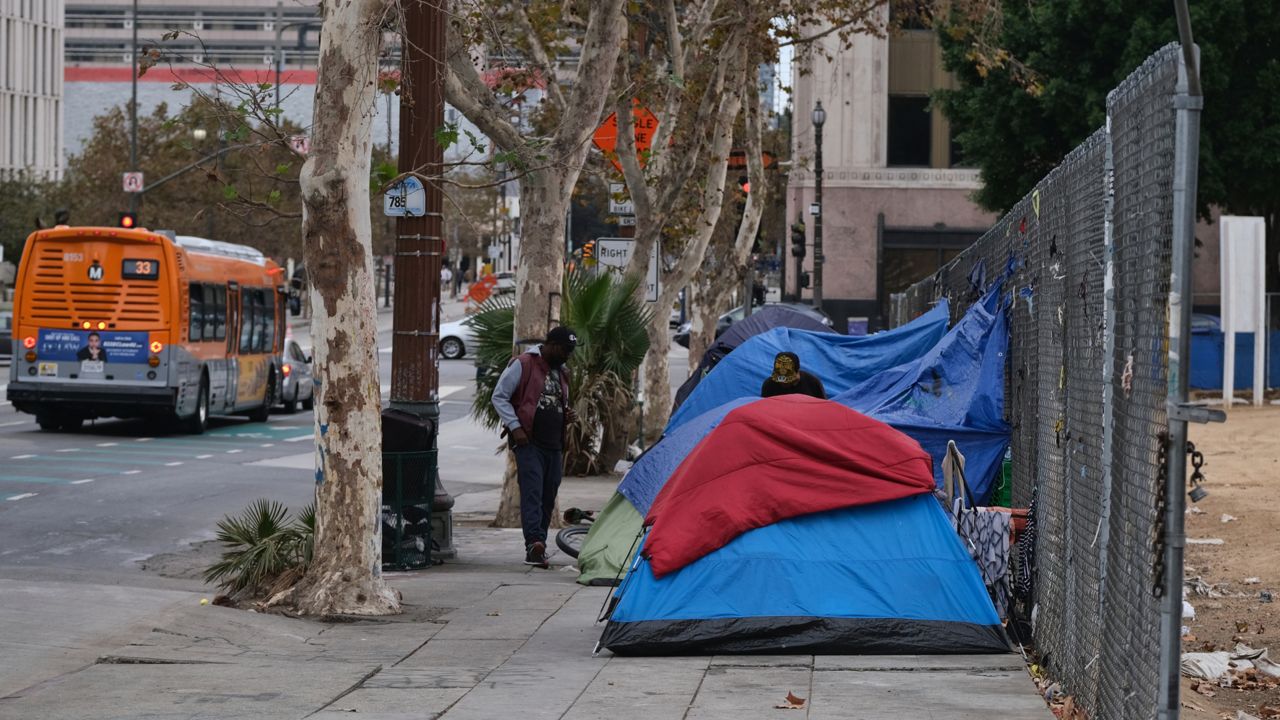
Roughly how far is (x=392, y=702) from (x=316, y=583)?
9.10 feet

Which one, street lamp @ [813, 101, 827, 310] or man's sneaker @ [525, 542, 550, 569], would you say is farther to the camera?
street lamp @ [813, 101, 827, 310]

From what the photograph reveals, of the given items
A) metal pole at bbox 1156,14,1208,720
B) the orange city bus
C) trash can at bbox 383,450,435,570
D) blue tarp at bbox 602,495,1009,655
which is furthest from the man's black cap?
the orange city bus

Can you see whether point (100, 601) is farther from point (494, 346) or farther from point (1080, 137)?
point (1080, 137)

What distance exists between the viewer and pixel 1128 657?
19.9 feet

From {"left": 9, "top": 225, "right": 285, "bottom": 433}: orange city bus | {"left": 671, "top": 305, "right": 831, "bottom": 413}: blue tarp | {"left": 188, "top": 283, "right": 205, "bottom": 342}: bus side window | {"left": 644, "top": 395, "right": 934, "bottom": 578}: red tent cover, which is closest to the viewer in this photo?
{"left": 644, "top": 395, "right": 934, "bottom": 578}: red tent cover

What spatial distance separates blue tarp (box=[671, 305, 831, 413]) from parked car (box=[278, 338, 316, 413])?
12138mm

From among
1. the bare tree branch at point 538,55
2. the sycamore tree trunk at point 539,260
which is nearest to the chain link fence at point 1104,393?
the sycamore tree trunk at point 539,260

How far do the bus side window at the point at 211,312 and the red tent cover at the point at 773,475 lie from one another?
19.8 m

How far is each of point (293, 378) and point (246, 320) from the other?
→ 3645mm

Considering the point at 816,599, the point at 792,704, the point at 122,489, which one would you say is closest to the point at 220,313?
the point at 122,489

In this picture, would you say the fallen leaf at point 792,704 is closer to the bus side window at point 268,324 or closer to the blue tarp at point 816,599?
the blue tarp at point 816,599

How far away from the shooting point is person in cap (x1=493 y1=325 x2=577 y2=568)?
1307 centimetres

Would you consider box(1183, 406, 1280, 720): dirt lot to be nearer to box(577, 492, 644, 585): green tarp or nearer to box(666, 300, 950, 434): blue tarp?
box(666, 300, 950, 434): blue tarp

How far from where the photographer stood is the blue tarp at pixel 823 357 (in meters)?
16.4
